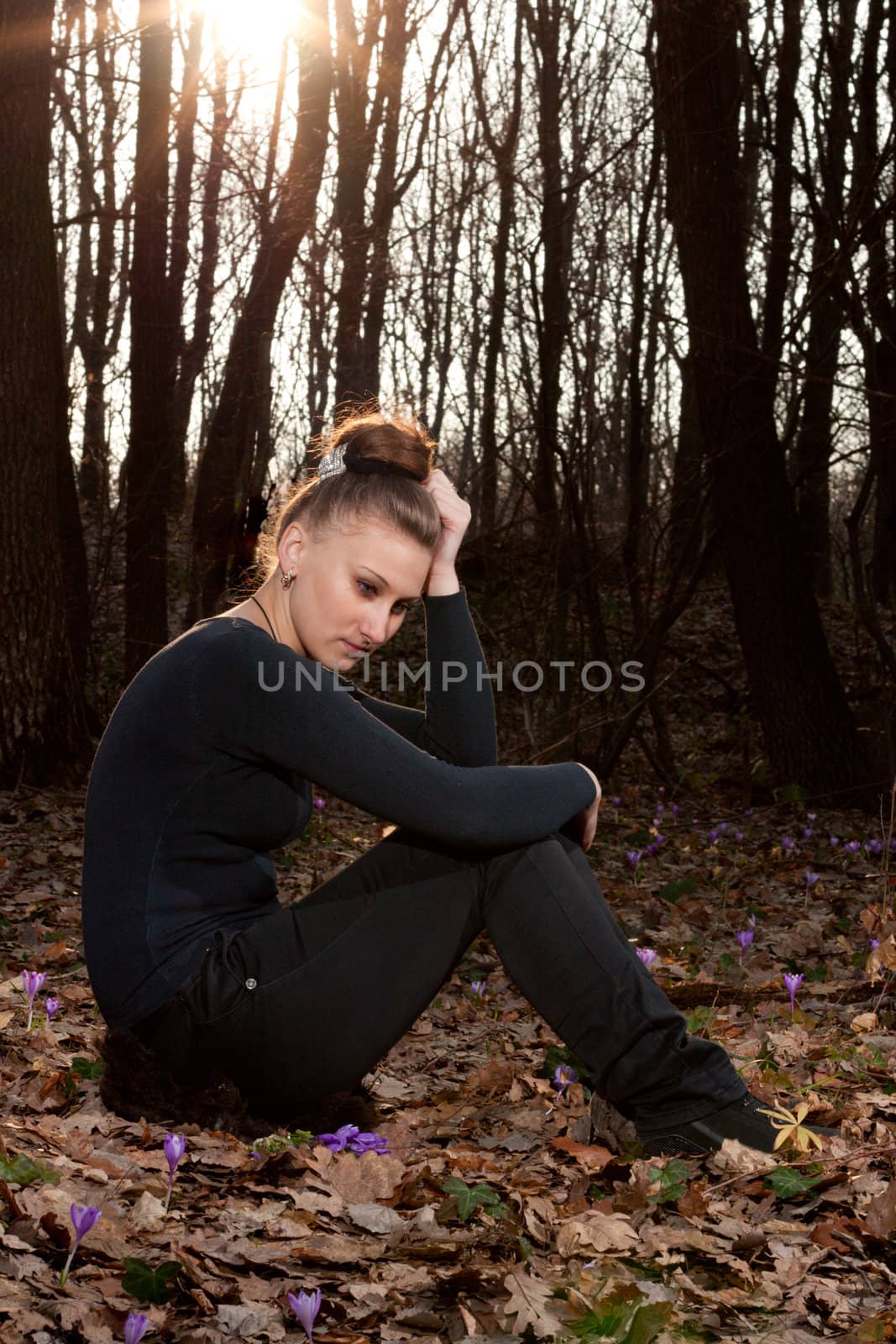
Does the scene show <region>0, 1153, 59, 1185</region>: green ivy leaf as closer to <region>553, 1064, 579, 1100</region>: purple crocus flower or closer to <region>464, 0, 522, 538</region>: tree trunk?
<region>553, 1064, 579, 1100</region>: purple crocus flower

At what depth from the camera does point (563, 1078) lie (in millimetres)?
3174

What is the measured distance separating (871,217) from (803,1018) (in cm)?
563

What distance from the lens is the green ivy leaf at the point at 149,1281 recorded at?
1930 millimetres

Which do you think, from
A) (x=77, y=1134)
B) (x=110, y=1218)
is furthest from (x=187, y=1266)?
(x=77, y=1134)

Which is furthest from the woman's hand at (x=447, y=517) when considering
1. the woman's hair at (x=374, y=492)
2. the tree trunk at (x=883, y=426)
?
the tree trunk at (x=883, y=426)

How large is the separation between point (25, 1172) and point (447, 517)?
1868 mm

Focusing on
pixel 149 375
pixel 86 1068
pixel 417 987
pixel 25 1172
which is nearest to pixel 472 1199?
pixel 417 987

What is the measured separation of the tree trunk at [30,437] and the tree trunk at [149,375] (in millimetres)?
3214

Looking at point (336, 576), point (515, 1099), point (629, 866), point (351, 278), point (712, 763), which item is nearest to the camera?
point (336, 576)

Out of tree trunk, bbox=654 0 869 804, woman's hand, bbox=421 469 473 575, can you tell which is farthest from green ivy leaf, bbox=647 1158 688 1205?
tree trunk, bbox=654 0 869 804

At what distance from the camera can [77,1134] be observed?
2.56 metres

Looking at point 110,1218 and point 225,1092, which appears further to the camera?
point 225,1092

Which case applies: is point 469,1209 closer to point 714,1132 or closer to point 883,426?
point 714,1132

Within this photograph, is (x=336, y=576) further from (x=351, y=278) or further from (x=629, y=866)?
(x=351, y=278)
